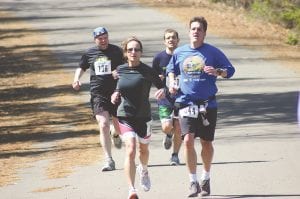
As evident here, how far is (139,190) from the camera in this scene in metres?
10.5

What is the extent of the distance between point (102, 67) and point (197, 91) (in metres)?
2.74

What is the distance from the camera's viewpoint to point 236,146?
1367 cm

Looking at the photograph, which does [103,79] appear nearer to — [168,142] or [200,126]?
[168,142]

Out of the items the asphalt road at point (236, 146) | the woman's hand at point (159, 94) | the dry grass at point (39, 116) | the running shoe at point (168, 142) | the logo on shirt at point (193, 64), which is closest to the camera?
the logo on shirt at point (193, 64)

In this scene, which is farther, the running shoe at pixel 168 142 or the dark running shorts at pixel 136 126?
the running shoe at pixel 168 142

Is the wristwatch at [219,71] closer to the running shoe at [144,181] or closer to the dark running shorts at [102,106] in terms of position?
the running shoe at [144,181]

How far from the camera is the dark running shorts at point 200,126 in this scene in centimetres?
966

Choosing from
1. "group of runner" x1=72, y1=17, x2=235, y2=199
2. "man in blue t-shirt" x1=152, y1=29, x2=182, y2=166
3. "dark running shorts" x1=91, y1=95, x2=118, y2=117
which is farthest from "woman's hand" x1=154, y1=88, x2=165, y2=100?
"dark running shorts" x1=91, y1=95, x2=118, y2=117

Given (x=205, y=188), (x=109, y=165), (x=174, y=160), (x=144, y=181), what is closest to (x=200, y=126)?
(x=205, y=188)

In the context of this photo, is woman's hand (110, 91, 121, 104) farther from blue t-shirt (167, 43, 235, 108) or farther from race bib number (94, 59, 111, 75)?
race bib number (94, 59, 111, 75)

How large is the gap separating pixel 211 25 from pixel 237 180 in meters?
23.7

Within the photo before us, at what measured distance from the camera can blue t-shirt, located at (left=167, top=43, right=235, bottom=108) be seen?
9.58 meters

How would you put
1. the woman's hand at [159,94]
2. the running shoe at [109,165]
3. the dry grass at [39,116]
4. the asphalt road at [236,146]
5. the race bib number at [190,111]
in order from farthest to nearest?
the dry grass at [39,116], the running shoe at [109,165], the asphalt road at [236,146], the woman's hand at [159,94], the race bib number at [190,111]

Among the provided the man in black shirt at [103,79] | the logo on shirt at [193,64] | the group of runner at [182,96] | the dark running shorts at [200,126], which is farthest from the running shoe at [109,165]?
the logo on shirt at [193,64]
